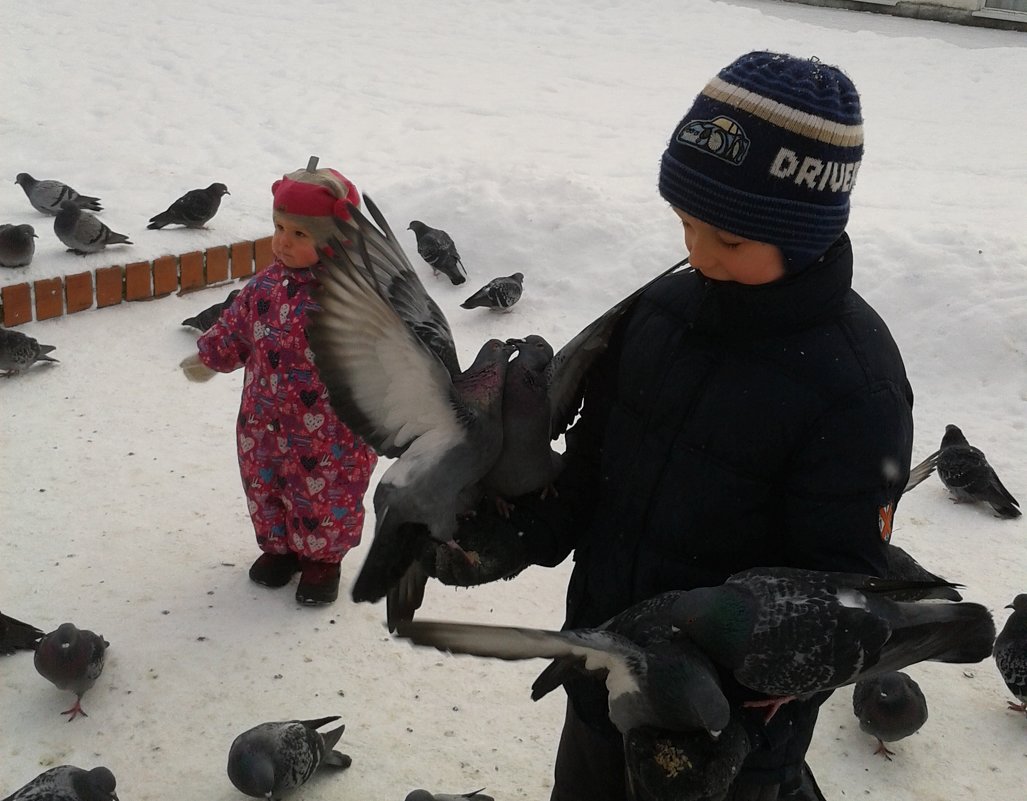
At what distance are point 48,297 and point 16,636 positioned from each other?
105 inches

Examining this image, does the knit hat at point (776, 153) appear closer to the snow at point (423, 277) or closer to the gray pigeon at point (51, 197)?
the snow at point (423, 277)

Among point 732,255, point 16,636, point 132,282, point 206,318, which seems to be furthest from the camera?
point 132,282

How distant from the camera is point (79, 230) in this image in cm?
534

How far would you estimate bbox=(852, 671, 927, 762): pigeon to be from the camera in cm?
297

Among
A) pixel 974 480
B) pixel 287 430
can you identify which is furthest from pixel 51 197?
pixel 974 480

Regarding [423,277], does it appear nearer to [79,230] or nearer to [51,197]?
[79,230]

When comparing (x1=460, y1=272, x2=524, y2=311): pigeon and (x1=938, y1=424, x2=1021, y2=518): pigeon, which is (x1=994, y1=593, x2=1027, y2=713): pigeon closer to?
(x1=938, y1=424, x2=1021, y2=518): pigeon

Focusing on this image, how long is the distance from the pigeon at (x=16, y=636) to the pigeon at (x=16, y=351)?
1.85 m

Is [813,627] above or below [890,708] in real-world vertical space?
above

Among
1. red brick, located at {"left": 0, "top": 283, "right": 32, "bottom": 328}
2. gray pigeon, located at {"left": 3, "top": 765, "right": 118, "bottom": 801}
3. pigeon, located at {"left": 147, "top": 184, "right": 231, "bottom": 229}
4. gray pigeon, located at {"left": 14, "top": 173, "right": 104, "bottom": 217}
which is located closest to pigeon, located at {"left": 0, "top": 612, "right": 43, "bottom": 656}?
gray pigeon, located at {"left": 3, "top": 765, "right": 118, "bottom": 801}

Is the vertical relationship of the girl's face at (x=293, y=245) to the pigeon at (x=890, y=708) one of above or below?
above

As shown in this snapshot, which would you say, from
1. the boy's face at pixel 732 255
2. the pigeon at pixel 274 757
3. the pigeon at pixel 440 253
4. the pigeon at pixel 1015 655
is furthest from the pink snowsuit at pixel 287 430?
the pigeon at pixel 440 253

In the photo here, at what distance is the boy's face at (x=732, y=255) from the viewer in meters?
1.57

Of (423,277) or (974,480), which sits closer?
(974,480)
